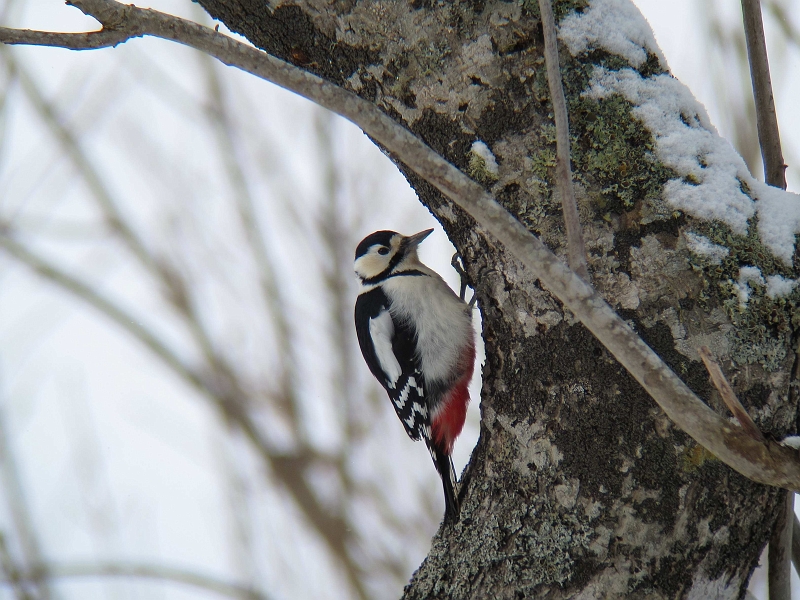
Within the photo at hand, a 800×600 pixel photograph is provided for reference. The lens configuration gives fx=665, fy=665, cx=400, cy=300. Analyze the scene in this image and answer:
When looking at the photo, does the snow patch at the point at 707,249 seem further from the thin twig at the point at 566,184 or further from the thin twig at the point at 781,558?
the thin twig at the point at 781,558

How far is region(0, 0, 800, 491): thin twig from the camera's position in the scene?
1145 mm

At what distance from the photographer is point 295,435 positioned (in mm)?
6059

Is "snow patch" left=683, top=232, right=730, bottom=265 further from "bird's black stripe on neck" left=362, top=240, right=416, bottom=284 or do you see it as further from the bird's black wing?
"bird's black stripe on neck" left=362, top=240, right=416, bottom=284

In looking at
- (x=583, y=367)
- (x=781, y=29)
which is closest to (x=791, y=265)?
(x=583, y=367)

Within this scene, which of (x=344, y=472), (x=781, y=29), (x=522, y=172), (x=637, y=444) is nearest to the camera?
(x=637, y=444)

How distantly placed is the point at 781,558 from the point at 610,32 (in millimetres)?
1325

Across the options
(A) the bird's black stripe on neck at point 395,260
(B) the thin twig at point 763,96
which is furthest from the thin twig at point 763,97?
(A) the bird's black stripe on neck at point 395,260

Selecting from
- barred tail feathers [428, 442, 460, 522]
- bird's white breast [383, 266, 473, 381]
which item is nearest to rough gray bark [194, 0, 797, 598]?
barred tail feathers [428, 442, 460, 522]

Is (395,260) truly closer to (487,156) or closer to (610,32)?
(487,156)

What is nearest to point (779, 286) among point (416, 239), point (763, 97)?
point (763, 97)

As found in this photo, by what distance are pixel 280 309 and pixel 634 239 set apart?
5.01 meters

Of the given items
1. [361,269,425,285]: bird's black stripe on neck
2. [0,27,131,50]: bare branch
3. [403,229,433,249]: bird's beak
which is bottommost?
[0,27,131,50]: bare branch

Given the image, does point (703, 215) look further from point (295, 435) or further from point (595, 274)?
point (295, 435)

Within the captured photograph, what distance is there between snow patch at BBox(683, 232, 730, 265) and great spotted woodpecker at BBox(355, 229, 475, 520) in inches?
64.7
